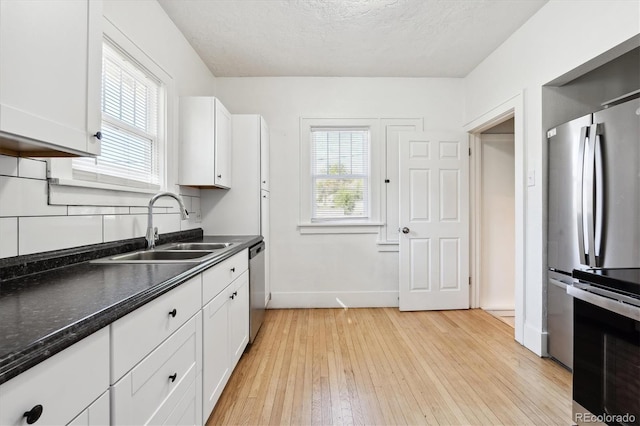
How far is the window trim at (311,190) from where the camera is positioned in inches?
139

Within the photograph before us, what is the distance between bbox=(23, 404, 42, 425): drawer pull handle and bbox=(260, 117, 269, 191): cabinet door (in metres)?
2.56

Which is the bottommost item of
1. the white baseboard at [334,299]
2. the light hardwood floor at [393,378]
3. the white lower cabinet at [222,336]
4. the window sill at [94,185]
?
the light hardwood floor at [393,378]

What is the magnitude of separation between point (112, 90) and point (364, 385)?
97.1 inches

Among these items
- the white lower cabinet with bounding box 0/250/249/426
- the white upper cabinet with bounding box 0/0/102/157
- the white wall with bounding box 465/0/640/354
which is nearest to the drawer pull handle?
the white lower cabinet with bounding box 0/250/249/426

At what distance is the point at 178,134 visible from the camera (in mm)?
2607

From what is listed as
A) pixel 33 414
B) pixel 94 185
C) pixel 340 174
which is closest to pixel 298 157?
pixel 340 174

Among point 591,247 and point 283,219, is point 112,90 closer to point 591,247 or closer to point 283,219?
point 283,219

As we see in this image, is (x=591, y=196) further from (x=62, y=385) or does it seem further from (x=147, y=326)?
(x=62, y=385)

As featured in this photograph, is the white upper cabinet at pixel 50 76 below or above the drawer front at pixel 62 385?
above

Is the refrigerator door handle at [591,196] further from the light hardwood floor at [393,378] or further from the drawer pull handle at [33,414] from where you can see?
the drawer pull handle at [33,414]

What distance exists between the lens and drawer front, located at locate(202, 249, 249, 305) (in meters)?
1.53

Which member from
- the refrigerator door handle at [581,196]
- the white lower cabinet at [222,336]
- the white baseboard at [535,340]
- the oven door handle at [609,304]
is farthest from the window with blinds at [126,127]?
the white baseboard at [535,340]

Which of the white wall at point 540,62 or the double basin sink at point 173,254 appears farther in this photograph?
the white wall at point 540,62

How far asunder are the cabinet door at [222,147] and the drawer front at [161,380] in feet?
5.12
